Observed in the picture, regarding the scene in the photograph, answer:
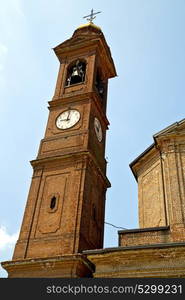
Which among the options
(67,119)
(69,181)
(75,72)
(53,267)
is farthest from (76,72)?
(53,267)

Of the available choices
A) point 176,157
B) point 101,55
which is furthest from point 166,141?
point 101,55

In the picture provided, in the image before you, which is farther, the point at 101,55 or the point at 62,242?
the point at 101,55

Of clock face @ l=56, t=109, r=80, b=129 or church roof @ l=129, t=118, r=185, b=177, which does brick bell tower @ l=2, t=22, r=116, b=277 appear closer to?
clock face @ l=56, t=109, r=80, b=129

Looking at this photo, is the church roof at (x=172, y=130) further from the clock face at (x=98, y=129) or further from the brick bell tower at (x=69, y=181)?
the clock face at (x=98, y=129)

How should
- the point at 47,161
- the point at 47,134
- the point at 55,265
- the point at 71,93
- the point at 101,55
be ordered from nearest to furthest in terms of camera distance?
the point at 55,265 → the point at 47,161 → the point at 47,134 → the point at 71,93 → the point at 101,55

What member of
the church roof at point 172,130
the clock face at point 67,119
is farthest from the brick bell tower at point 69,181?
the church roof at point 172,130

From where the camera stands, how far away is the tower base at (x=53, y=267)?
1399 cm

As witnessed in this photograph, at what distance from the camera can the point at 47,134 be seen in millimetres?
20016

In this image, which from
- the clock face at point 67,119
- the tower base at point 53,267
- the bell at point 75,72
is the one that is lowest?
the tower base at point 53,267

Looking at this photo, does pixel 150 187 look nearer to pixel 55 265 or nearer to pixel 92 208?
pixel 92 208

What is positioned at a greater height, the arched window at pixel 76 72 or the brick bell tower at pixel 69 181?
the arched window at pixel 76 72

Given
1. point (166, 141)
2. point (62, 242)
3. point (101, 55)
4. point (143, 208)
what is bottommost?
point (62, 242)

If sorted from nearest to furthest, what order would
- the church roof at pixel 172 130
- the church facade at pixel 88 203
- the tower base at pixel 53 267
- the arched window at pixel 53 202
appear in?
the church facade at pixel 88 203
the tower base at pixel 53 267
the church roof at pixel 172 130
the arched window at pixel 53 202

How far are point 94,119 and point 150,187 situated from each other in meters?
5.69
